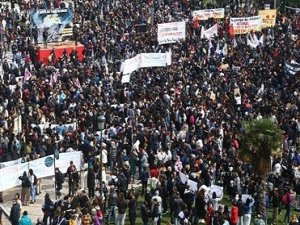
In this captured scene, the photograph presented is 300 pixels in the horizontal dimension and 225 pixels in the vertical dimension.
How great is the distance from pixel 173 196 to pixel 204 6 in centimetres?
3557

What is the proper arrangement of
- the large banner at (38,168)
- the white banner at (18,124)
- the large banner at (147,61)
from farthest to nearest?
the large banner at (147,61), the white banner at (18,124), the large banner at (38,168)

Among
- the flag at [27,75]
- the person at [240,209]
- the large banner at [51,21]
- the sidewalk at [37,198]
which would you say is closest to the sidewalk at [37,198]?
the sidewalk at [37,198]

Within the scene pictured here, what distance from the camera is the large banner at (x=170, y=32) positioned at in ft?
Answer: 146

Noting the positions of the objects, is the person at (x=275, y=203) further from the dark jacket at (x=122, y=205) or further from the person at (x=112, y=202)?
the person at (x=112, y=202)

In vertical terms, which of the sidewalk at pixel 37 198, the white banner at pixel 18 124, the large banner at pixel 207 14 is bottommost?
the sidewalk at pixel 37 198

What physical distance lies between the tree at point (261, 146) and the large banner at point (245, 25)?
2079cm

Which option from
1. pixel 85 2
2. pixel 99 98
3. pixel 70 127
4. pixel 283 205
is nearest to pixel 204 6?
pixel 85 2

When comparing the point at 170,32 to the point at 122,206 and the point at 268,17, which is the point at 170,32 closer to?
the point at 268,17

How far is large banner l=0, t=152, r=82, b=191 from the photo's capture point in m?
26.7

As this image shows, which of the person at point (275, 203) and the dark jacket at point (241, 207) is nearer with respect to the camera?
the dark jacket at point (241, 207)

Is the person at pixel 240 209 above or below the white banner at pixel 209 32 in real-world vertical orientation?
below

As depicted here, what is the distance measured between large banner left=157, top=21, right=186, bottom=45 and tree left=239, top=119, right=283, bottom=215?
18.6 meters

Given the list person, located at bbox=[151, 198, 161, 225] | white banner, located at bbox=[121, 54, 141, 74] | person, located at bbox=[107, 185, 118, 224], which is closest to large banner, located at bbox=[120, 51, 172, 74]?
white banner, located at bbox=[121, 54, 141, 74]

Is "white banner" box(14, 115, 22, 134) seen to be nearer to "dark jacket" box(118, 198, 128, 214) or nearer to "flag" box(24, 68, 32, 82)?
"flag" box(24, 68, 32, 82)
